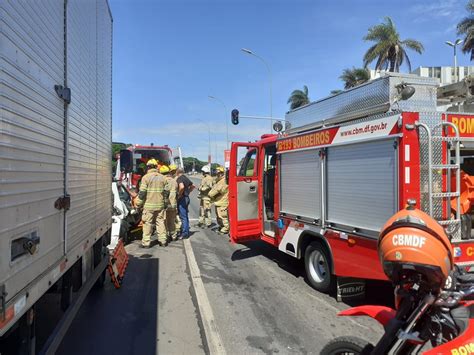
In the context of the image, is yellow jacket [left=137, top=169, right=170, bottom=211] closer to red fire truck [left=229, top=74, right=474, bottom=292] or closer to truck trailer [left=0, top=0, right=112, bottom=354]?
red fire truck [left=229, top=74, right=474, bottom=292]

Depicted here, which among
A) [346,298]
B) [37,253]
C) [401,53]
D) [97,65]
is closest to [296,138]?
[346,298]

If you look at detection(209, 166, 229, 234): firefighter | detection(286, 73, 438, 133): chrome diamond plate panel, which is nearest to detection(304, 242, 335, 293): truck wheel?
detection(286, 73, 438, 133): chrome diamond plate panel

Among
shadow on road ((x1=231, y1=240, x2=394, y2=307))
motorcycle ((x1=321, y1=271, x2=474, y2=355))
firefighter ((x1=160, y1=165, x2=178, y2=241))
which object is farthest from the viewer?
firefighter ((x1=160, y1=165, x2=178, y2=241))

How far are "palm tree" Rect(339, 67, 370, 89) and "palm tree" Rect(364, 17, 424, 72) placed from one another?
4.00 metres

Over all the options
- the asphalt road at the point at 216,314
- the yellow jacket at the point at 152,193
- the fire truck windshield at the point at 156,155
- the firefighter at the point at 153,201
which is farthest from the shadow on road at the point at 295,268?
the fire truck windshield at the point at 156,155

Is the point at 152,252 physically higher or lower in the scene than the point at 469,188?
lower

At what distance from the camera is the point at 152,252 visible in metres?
8.64

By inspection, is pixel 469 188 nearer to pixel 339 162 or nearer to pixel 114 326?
pixel 339 162

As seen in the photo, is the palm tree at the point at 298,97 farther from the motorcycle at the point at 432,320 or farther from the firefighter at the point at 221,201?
the motorcycle at the point at 432,320

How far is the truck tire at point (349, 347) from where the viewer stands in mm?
2580

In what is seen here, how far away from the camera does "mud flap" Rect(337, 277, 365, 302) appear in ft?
17.2

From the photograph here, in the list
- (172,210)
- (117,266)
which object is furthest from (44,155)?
(172,210)

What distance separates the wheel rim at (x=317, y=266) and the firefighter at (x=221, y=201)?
220 inches

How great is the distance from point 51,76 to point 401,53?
37.8m
